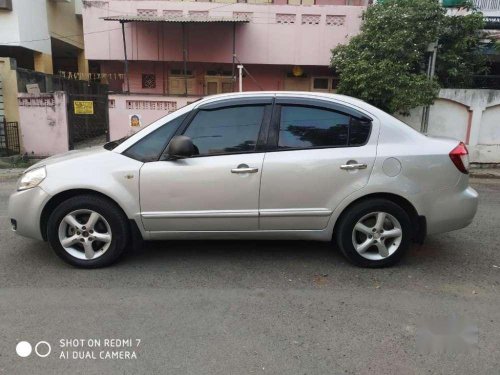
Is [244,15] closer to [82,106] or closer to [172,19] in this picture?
[172,19]

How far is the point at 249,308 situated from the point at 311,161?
142cm

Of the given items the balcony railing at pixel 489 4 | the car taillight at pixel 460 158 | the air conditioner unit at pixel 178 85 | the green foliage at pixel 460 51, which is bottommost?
the car taillight at pixel 460 158

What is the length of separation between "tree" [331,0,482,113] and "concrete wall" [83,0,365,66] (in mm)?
2855

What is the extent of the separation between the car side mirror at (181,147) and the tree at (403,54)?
7.88m

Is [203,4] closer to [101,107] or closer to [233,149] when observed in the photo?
[101,107]

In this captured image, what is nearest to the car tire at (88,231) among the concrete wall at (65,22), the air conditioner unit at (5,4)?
the air conditioner unit at (5,4)

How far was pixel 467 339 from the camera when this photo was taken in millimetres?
3020

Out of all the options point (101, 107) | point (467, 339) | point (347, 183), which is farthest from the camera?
point (101, 107)

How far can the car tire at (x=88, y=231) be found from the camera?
13.0ft

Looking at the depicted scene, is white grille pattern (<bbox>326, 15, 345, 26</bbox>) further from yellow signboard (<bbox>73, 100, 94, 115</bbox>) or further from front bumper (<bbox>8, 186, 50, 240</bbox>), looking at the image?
front bumper (<bbox>8, 186, 50, 240</bbox>)

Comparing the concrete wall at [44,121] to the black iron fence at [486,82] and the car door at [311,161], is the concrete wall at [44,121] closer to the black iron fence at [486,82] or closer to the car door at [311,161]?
the car door at [311,161]

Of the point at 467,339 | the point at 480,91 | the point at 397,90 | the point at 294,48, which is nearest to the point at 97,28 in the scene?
the point at 294,48

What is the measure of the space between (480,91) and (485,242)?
7.74m

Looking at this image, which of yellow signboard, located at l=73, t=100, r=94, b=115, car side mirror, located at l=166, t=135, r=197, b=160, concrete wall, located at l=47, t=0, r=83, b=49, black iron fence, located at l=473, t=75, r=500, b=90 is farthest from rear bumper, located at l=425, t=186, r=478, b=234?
concrete wall, located at l=47, t=0, r=83, b=49
